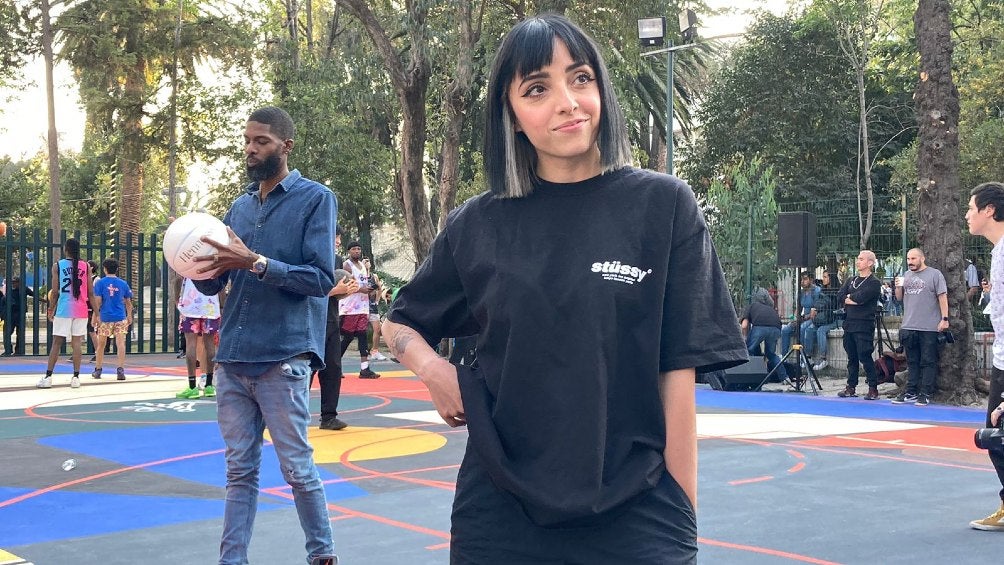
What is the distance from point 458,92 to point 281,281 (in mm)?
16806

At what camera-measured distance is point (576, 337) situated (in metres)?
1.98

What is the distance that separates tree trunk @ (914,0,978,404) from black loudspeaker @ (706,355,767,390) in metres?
2.68

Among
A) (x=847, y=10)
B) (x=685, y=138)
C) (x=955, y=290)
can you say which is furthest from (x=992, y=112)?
(x=955, y=290)

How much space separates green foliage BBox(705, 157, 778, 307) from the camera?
18859 mm

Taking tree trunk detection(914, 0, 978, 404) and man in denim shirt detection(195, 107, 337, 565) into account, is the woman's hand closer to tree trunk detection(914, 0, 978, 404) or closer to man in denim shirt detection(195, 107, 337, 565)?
man in denim shirt detection(195, 107, 337, 565)

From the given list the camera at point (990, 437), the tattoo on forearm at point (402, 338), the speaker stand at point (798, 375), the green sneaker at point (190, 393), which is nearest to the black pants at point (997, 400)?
the camera at point (990, 437)

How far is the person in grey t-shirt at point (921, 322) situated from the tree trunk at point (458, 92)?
8979mm

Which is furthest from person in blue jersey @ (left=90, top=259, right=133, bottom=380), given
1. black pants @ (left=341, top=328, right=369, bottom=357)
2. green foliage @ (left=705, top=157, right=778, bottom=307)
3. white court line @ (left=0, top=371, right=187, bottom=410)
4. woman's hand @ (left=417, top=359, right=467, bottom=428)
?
woman's hand @ (left=417, top=359, right=467, bottom=428)

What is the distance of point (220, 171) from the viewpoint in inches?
1093

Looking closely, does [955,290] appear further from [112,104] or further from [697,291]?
[112,104]

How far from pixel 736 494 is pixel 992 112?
21.8 metres

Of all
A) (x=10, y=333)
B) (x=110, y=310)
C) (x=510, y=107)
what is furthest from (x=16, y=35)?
(x=510, y=107)

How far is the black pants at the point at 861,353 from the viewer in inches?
570

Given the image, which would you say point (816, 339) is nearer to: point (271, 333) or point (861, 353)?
point (861, 353)
